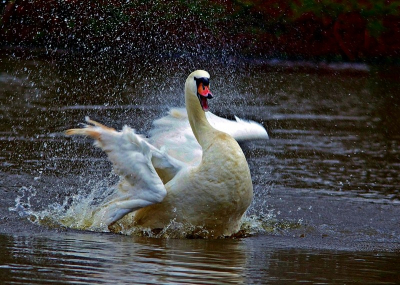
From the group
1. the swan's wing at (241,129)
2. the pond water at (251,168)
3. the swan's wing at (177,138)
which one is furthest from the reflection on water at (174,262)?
the swan's wing at (241,129)

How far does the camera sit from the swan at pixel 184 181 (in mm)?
A: 6520

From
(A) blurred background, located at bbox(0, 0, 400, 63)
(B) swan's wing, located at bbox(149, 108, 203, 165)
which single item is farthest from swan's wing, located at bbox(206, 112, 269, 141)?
(A) blurred background, located at bbox(0, 0, 400, 63)

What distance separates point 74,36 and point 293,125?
37.9ft


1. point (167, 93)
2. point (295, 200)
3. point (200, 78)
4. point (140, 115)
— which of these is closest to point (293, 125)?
point (140, 115)

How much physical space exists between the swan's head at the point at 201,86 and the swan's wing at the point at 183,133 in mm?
933

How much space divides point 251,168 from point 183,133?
2.33 m

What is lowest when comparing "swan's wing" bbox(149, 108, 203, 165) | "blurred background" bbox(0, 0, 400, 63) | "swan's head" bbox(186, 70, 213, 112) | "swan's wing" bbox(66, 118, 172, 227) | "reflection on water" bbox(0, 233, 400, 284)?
"reflection on water" bbox(0, 233, 400, 284)

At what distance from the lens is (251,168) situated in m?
10.3

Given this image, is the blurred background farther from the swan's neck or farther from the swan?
the swan

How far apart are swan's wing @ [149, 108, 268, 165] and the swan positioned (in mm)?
780

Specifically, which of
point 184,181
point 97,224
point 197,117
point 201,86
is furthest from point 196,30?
point 184,181

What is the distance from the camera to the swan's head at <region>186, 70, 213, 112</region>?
6.86 m

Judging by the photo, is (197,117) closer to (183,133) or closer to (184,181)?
(184,181)

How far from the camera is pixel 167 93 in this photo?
52.7 feet
